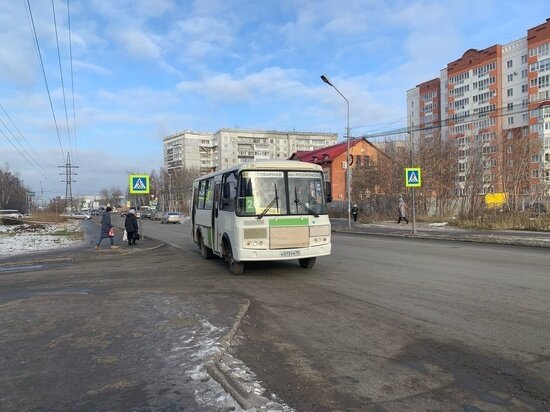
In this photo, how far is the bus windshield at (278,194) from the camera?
1125 cm

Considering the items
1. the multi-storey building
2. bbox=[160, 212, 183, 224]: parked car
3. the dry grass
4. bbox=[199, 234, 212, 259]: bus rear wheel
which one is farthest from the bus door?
the multi-storey building

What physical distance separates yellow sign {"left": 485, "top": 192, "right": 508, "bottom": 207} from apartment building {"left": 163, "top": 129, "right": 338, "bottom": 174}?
3754 inches

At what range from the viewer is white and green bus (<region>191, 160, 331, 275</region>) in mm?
11094

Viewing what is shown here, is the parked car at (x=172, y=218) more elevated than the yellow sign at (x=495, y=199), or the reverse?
the yellow sign at (x=495, y=199)

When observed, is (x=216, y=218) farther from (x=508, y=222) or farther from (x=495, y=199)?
Result: (x=495, y=199)

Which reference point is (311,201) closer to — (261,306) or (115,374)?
(261,306)

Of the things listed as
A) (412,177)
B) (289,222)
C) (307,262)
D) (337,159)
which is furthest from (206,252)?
(337,159)

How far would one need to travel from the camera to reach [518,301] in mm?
8023

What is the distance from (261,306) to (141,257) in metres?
9.93

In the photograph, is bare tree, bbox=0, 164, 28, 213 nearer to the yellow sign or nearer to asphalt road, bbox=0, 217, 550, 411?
the yellow sign

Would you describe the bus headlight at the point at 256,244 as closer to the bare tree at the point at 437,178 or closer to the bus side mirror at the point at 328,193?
the bus side mirror at the point at 328,193

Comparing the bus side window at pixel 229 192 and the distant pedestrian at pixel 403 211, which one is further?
the distant pedestrian at pixel 403 211

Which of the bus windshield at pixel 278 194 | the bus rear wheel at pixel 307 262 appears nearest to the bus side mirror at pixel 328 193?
the bus windshield at pixel 278 194

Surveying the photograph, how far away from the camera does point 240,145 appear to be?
12900 centimetres
